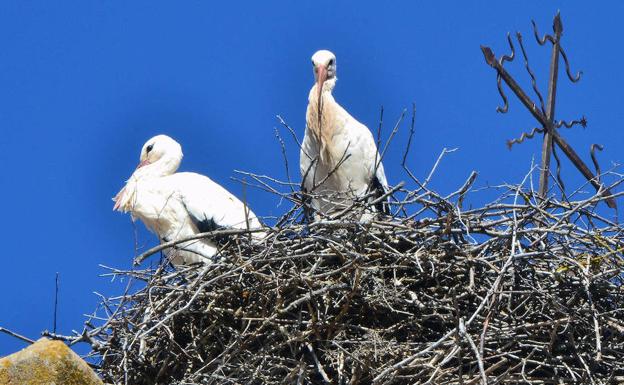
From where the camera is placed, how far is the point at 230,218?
Answer: 21.0 ft

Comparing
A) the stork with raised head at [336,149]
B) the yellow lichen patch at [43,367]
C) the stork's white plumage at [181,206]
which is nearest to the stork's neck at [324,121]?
the stork with raised head at [336,149]

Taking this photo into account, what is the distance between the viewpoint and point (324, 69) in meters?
6.24

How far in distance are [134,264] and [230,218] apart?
1745 mm

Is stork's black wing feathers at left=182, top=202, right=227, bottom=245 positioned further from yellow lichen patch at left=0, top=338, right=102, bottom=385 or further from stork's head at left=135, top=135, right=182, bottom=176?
yellow lichen patch at left=0, top=338, right=102, bottom=385

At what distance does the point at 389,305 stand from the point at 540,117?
1054 mm

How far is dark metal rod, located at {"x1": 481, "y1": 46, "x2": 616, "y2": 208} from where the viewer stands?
4.68 metres

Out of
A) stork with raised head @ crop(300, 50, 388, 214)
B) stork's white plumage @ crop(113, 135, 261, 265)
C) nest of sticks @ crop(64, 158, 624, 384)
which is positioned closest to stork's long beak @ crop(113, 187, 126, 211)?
stork's white plumage @ crop(113, 135, 261, 265)

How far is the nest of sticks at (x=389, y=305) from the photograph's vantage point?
13.5 feet

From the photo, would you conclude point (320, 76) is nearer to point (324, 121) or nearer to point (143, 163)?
point (324, 121)

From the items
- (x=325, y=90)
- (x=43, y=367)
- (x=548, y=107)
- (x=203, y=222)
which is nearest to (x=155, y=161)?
(x=203, y=222)

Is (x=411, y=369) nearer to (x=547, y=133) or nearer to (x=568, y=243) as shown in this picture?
(x=568, y=243)

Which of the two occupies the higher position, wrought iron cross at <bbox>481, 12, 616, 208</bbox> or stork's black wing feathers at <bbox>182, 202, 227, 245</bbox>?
stork's black wing feathers at <bbox>182, 202, 227, 245</bbox>

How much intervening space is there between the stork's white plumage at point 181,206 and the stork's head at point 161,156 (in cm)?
5

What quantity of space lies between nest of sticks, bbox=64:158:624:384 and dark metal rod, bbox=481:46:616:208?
27cm
